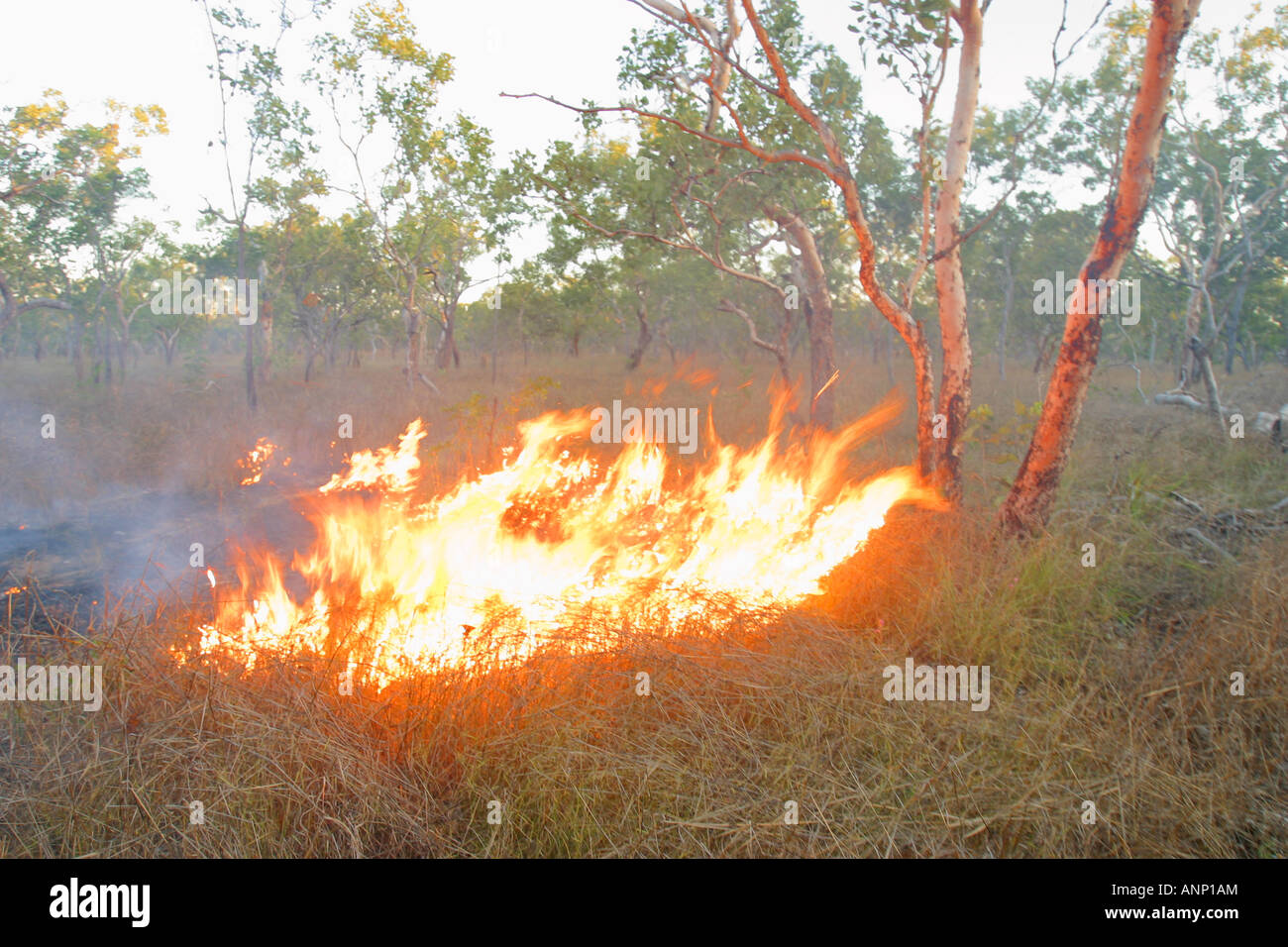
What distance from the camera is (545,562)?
579 cm

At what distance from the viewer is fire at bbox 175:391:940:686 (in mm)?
4148

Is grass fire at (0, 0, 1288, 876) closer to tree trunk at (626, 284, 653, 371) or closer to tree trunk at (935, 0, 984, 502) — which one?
tree trunk at (935, 0, 984, 502)

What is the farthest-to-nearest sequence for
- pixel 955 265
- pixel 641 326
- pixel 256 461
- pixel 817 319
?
pixel 641 326, pixel 817 319, pixel 256 461, pixel 955 265

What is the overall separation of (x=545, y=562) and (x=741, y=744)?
275 centimetres

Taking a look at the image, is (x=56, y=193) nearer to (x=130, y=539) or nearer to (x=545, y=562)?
(x=130, y=539)

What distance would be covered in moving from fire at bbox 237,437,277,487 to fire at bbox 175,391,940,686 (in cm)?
421

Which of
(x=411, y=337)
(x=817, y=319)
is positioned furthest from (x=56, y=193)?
(x=817, y=319)

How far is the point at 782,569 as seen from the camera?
18.9 feet

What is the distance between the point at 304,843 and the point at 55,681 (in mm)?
1941

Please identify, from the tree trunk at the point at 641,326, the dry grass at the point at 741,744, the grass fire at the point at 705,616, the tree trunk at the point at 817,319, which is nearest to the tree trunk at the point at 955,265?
the grass fire at the point at 705,616

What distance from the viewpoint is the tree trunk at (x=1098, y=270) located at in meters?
5.51

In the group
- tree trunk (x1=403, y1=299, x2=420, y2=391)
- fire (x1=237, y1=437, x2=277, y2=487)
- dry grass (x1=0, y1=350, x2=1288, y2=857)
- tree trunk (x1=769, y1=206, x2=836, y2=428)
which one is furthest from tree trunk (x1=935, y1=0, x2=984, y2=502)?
tree trunk (x1=403, y1=299, x2=420, y2=391)
